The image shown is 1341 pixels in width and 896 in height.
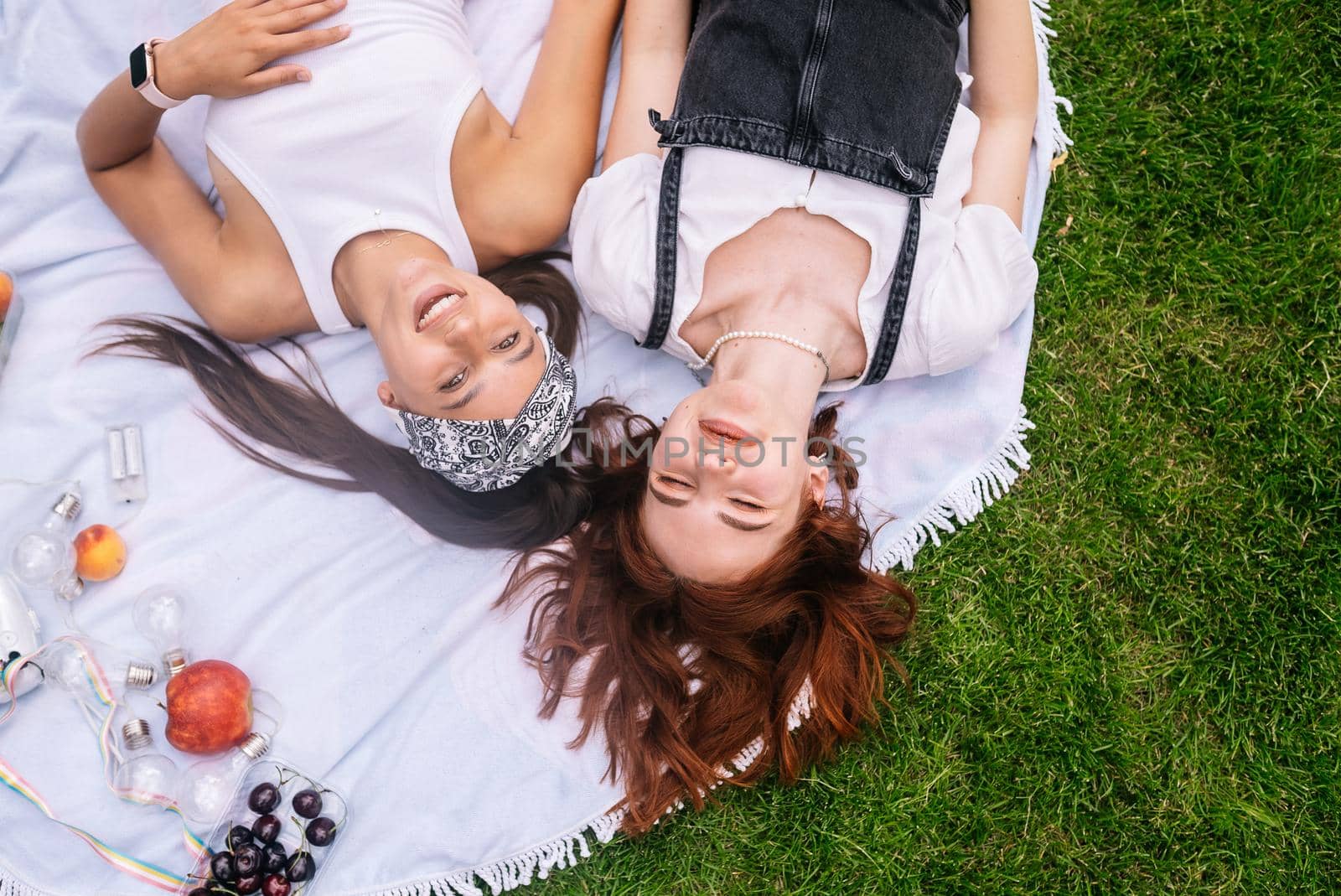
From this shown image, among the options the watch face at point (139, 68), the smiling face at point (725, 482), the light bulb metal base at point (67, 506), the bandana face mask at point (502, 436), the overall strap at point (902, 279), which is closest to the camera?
the smiling face at point (725, 482)

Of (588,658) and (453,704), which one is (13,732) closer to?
(453,704)

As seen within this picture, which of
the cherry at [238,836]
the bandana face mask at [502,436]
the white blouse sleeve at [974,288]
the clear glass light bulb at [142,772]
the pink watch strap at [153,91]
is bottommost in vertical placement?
the cherry at [238,836]

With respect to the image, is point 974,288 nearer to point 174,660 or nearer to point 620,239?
point 620,239

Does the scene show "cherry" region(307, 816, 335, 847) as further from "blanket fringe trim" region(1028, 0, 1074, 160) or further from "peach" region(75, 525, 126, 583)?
"blanket fringe trim" region(1028, 0, 1074, 160)

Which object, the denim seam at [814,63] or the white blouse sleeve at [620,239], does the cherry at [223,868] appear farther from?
the denim seam at [814,63]

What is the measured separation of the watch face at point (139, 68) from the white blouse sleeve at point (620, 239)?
1.44 meters

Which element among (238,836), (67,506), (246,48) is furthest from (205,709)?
(246,48)

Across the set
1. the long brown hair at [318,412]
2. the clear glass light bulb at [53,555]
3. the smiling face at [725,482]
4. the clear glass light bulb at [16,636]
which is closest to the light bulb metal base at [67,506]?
the clear glass light bulb at [53,555]

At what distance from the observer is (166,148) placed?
3367 millimetres

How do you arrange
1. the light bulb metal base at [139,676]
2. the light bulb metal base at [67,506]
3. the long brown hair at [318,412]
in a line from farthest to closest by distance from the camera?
the long brown hair at [318,412]
the light bulb metal base at [67,506]
the light bulb metal base at [139,676]

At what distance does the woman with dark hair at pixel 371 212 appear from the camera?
2.96 meters

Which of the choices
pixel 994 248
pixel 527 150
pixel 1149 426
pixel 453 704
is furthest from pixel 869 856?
pixel 527 150

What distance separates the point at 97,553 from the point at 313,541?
2.28 ft

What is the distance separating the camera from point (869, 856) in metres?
3.29
